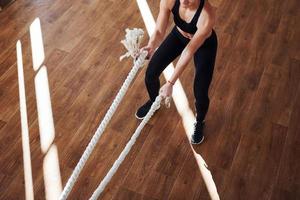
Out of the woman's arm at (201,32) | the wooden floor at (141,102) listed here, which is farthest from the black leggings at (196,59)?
the wooden floor at (141,102)

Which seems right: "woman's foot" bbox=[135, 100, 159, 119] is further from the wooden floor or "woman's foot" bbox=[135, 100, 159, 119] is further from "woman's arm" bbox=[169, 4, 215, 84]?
"woman's arm" bbox=[169, 4, 215, 84]

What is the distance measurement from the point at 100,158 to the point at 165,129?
48 cm

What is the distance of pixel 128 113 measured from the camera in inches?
101

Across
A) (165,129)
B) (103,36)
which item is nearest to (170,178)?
(165,129)

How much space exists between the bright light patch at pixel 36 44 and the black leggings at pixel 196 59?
1.03 metres

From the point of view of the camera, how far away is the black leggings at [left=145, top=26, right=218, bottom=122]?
1991 mm

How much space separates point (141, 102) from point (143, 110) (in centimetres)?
13

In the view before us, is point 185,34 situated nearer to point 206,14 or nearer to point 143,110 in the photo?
point 206,14

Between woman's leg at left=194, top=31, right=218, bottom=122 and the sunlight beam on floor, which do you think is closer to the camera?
woman's leg at left=194, top=31, right=218, bottom=122

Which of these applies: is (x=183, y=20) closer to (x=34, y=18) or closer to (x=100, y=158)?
(x=100, y=158)

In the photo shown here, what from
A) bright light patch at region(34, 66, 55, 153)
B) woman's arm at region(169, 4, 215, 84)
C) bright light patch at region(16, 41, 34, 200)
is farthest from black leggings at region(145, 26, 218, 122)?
bright light patch at region(16, 41, 34, 200)

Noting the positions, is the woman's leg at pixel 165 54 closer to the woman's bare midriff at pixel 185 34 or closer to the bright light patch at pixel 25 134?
the woman's bare midriff at pixel 185 34

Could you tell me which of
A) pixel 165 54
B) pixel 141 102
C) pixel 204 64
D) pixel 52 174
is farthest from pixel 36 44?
pixel 204 64

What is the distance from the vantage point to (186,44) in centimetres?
206
